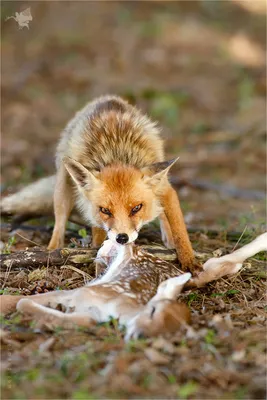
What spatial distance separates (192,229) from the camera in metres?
7.55

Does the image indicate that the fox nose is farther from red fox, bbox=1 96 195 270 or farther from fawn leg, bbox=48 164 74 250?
fawn leg, bbox=48 164 74 250

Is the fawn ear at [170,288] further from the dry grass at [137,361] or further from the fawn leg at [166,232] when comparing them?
the fawn leg at [166,232]

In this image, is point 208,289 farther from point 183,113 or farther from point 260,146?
Result: point 183,113

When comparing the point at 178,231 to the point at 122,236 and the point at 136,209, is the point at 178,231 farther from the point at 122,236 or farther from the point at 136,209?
the point at 122,236

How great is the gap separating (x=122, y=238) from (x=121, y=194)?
1.61 ft

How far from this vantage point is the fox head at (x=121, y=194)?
5723 mm

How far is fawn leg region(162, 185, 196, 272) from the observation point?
6047 mm

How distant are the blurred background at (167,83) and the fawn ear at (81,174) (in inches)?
102

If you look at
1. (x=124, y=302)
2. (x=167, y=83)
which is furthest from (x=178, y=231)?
(x=167, y=83)

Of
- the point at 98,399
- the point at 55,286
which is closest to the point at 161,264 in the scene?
the point at 55,286

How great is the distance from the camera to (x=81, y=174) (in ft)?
20.0

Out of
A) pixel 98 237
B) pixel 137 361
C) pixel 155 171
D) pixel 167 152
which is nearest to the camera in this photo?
pixel 137 361

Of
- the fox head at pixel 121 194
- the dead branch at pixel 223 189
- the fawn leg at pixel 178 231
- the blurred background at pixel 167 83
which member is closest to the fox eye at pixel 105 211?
the fox head at pixel 121 194

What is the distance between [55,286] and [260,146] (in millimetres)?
8589
